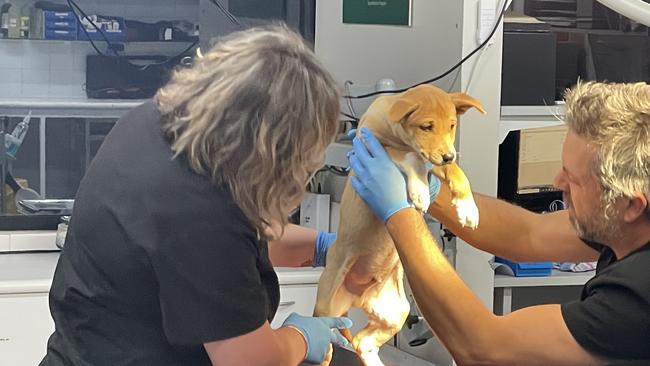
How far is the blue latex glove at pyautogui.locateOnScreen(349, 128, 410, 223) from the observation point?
59.0 inches

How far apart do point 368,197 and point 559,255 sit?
1.88 ft

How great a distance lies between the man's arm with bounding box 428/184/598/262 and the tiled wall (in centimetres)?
159

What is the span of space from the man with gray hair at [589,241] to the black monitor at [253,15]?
163 cm

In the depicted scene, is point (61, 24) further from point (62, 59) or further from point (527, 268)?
point (527, 268)

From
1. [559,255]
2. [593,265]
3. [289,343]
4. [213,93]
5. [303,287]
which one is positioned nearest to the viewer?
[213,93]

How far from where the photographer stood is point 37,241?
2.94 metres

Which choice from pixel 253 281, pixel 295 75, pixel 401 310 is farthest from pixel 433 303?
pixel 295 75

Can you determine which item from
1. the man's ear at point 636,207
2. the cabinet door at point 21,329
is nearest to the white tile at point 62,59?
the cabinet door at point 21,329

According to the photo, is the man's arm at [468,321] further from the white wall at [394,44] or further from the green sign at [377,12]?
the green sign at [377,12]

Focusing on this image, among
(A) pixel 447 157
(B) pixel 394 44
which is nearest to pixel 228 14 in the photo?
(B) pixel 394 44

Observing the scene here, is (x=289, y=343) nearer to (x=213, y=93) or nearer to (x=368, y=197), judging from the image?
(x=368, y=197)

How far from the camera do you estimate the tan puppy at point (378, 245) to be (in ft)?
4.83

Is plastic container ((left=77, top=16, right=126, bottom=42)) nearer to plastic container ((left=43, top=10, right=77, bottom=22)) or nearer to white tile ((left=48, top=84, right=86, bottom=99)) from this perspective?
plastic container ((left=43, top=10, right=77, bottom=22))

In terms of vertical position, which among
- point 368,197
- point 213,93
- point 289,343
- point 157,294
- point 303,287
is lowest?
point 303,287
